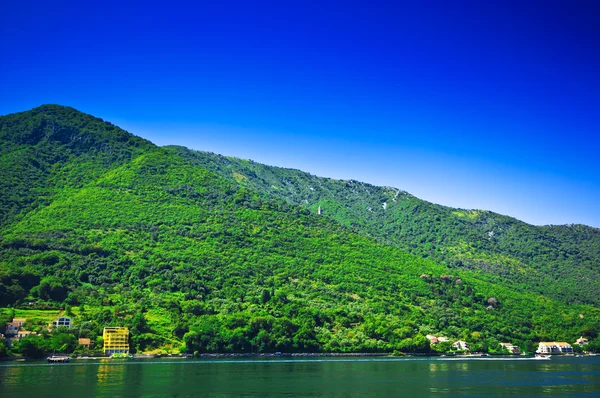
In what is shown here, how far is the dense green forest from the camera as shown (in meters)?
111

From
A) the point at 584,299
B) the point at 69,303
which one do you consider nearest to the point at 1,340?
the point at 69,303

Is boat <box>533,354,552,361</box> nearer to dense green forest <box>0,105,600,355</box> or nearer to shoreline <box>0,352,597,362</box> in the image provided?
shoreline <box>0,352,597,362</box>

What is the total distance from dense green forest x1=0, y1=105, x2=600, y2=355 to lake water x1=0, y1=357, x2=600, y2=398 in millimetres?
16703

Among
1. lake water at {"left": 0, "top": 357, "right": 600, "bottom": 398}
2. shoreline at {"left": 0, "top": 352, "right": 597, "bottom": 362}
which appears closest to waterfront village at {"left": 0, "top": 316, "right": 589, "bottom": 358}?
shoreline at {"left": 0, "top": 352, "right": 597, "bottom": 362}

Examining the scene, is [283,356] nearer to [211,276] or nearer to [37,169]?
[211,276]

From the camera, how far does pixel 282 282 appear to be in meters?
144

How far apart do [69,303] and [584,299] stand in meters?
151

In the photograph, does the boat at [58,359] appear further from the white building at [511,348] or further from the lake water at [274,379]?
the white building at [511,348]


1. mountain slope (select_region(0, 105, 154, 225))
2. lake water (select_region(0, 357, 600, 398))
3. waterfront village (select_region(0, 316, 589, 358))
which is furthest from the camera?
mountain slope (select_region(0, 105, 154, 225))

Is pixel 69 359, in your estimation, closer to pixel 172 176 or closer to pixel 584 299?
pixel 172 176

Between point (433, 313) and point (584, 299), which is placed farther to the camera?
point (584, 299)

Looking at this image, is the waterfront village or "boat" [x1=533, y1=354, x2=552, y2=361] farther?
"boat" [x1=533, y1=354, x2=552, y2=361]

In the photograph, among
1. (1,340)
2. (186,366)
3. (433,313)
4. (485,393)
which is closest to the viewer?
(485,393)

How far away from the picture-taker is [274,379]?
68500mm
